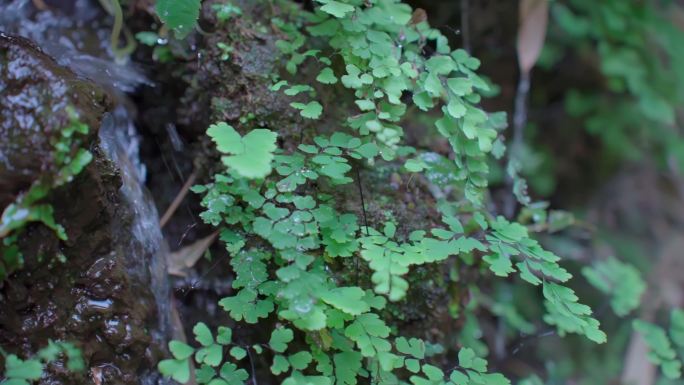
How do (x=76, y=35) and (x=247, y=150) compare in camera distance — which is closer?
(x=247, y=150)

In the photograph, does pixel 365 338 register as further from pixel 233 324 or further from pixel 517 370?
pixel 517 370

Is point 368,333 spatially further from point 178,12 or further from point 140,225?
point 178,12

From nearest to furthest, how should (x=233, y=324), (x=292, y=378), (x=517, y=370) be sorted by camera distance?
(x=292, y=378), (x=233, y=324), (x=517, y=370)

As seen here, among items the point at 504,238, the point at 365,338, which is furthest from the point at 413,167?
the point at 365,338

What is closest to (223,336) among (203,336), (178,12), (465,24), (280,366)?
(203,336)

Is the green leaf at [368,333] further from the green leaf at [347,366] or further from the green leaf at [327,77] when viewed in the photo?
the green leaf at [327,77]

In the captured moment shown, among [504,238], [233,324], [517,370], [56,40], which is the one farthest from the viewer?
[517,370]

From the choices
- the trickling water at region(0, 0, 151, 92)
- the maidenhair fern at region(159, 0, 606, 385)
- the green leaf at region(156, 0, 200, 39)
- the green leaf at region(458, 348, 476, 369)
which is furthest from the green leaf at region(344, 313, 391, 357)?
the trickling water at region(0, 0, 151, 92)
